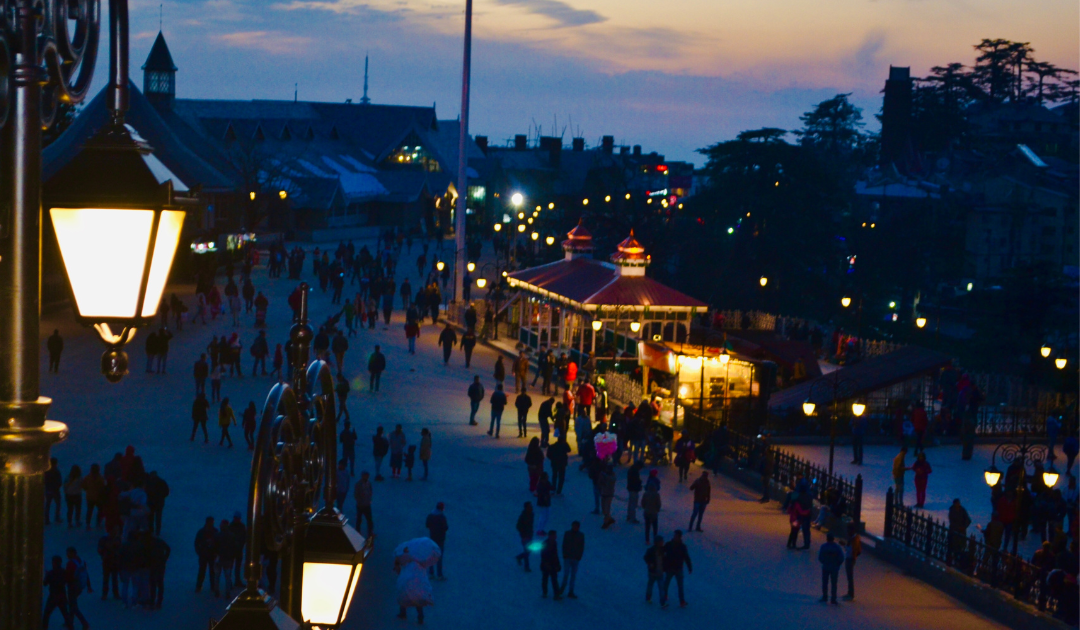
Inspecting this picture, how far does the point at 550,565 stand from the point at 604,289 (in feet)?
55.3

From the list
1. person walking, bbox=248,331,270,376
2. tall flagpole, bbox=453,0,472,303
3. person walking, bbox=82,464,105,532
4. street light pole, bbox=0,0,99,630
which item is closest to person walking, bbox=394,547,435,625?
person walking, bbox=82,464,105,532

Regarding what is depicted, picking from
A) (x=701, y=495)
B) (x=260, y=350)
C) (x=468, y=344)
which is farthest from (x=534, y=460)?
(x=468, y=344)

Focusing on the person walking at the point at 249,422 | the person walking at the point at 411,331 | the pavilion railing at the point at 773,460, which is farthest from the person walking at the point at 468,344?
the person walking at the point at 249,422

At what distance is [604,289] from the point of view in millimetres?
31875

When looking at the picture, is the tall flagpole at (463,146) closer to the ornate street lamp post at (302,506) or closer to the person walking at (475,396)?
the person walking at (475,396)

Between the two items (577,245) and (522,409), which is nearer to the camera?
(522,409)

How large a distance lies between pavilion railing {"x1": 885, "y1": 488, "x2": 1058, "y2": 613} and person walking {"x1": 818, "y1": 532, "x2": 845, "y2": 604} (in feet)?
6.90

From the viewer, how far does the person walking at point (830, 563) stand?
1545 cm

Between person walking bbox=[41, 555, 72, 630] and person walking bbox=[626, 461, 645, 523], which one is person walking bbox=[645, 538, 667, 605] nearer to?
person walking bbox=[626, 461, 645, 523]

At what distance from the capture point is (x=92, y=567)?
15750 mm

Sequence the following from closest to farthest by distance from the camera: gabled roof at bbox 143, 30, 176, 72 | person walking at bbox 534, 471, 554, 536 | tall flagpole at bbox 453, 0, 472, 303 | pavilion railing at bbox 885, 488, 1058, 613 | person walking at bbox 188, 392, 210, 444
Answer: pavilion railing at bbox 885, 488, 1058, 613, person walking at bbox 534, 471, 554, 536, person walking at bbox 188, 392, 210, 444, tall flagpole at bbox 453, 0, 472, 303, gabled roof at bbox 143, 30, 176, 72

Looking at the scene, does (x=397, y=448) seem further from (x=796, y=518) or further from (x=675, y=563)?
(x=675, y=563)

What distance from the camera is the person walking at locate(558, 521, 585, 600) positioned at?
15.4m

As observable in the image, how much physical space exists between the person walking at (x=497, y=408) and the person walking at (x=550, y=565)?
862cm
